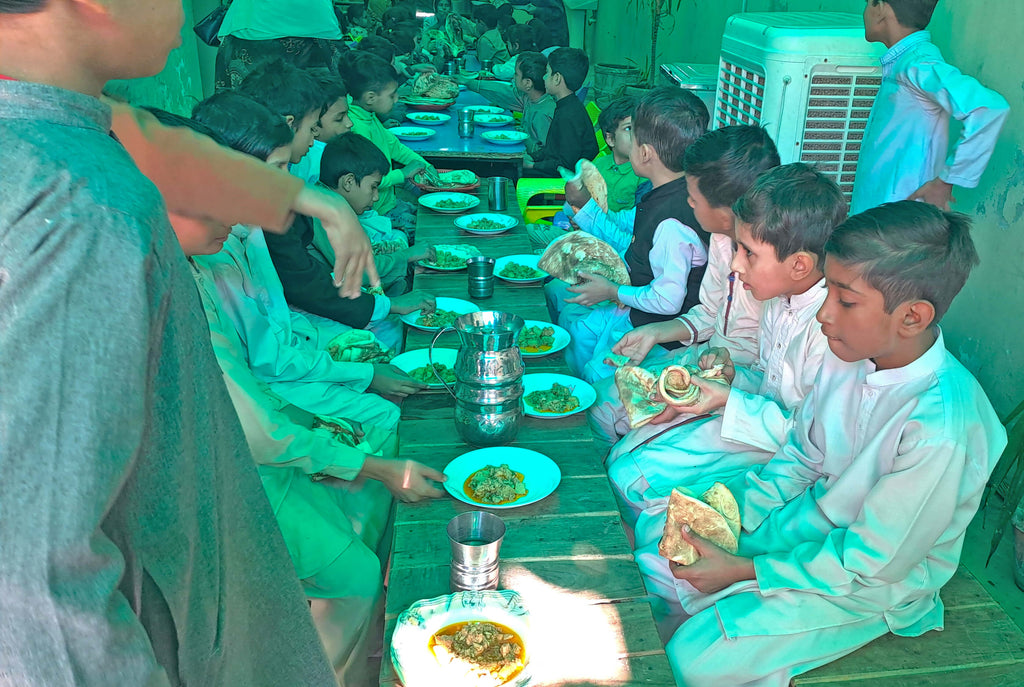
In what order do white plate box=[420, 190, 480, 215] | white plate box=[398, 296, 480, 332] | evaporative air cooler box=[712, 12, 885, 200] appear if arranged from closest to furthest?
white plate box=[398, 296, 480, 332], evaporative air cooler box=[712, 12, 885, 200], white plate box=[420, 190, 480, 215]

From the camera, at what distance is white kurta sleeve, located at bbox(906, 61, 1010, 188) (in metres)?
2.97

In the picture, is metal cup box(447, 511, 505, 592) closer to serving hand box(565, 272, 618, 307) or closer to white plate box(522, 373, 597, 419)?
white plate box(522, 373, 597, 419)

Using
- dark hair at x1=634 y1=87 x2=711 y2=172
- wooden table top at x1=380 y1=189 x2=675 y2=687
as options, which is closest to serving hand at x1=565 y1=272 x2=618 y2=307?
dark hair at x1=634 y1=87 x2=711 y2=172

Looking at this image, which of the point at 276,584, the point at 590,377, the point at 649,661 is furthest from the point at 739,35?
the point at 276,584

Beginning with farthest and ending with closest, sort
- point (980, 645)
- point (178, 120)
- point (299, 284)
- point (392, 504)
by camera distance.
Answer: point (299, 284) < point (392, 504) < point (980, 645) < point (178, 120)

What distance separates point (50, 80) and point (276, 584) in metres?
0.65

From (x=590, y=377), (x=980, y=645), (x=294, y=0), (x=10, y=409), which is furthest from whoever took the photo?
(x=294, y=0)

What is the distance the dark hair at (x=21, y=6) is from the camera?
27.6 inches

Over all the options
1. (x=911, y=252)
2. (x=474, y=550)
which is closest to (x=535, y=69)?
(x=911, y=252)

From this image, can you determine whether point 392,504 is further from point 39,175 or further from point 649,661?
point 39,175

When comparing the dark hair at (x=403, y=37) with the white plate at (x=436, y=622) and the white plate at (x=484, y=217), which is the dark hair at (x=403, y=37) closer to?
the white plate at (x=484, y=217)

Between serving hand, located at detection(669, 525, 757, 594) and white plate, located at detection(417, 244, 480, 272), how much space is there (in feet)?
6.22

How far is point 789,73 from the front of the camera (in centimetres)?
335

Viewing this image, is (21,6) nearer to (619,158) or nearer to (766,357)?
(766,357)
